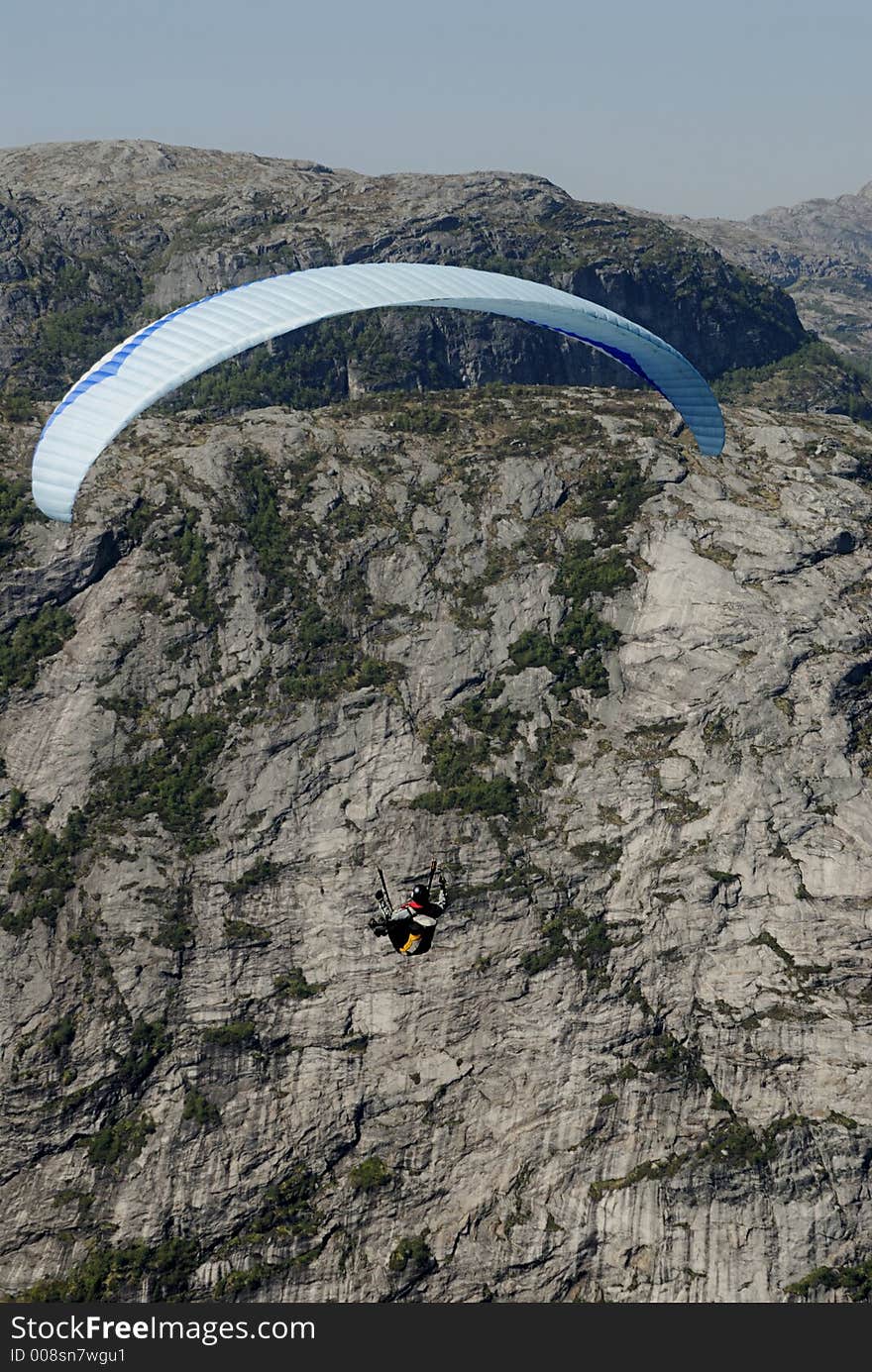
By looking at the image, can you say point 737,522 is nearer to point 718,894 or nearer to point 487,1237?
point 718,894

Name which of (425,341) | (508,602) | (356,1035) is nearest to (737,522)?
(508,602)

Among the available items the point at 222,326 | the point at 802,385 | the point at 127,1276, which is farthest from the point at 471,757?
the point at 802,385

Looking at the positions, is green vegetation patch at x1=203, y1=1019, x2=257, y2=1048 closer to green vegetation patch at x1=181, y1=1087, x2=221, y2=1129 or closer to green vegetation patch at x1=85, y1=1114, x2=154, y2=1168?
green vegetation patch at x1=181, y1=1087, x2=221, y2=1129

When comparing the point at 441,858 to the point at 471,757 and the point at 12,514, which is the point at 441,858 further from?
the point at 12,514

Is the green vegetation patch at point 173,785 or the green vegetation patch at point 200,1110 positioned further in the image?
the green vegetation patch at point 173,785

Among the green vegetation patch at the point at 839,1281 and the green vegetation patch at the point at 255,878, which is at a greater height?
the green vegetation patch at the point at 255,878

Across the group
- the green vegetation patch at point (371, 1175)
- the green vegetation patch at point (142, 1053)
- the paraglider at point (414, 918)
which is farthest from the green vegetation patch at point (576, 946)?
the paraglider at point (414, 918)

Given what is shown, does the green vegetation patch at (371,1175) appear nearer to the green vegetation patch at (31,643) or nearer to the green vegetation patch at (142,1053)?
the green vegetation patch at (142,1053)
